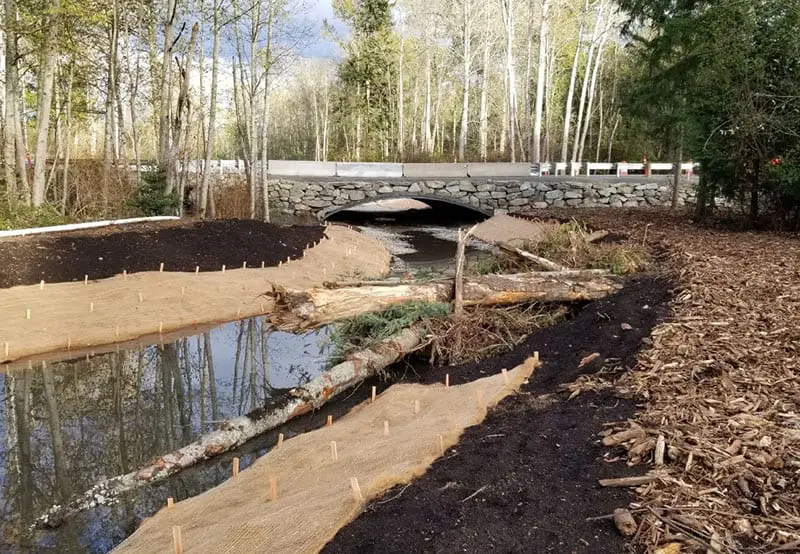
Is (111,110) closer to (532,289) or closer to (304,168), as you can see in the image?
(304,168)

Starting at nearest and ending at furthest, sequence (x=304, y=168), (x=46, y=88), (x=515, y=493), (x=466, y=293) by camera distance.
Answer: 1. (x=515, y=493)
2. (x=466, y=293)
3. (x=46, y=88)
4. (x=304, y=168)

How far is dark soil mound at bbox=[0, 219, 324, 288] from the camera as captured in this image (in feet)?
29.8

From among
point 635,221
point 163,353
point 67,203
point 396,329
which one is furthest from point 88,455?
point 635,221

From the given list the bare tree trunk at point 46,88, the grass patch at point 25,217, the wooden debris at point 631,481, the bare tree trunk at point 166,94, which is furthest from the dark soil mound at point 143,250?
the wooden debris at point 631,481

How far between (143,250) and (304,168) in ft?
40.6

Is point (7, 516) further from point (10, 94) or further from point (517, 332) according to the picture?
point (10, 94)

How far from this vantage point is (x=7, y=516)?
13.4ft

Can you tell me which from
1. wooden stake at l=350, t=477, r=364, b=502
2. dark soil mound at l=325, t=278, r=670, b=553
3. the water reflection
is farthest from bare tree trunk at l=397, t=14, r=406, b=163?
wooden stake at l=350, t=477, r=364, b=502

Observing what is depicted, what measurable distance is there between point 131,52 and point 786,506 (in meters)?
20.3

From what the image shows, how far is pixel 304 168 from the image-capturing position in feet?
73.0

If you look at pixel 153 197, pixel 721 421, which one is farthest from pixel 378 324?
pixel 153 197

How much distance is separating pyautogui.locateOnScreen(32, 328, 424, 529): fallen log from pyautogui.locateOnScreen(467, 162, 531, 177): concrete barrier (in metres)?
15.8

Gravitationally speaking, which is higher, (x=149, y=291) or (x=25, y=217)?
→ (x=25, y=217)

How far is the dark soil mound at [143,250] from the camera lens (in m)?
9.07
